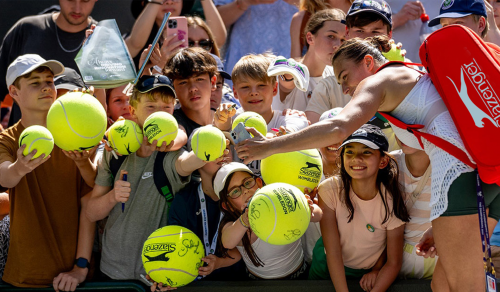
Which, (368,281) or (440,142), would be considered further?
(368,281)

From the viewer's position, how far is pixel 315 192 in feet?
12.1

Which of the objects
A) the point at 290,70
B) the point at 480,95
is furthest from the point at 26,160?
the point at 480,95

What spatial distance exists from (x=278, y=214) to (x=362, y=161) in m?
0.80

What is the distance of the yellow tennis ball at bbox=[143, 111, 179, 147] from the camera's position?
11.6ft

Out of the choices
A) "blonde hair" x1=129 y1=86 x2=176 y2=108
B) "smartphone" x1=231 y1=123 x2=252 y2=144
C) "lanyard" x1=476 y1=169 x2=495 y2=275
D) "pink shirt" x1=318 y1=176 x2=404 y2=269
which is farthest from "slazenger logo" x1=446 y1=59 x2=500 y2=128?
"blonde hair" x1=129 y1=86 x2=176 y2=108

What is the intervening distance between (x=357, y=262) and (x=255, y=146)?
134cm

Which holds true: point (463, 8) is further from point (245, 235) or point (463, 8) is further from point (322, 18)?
point (245, 235)

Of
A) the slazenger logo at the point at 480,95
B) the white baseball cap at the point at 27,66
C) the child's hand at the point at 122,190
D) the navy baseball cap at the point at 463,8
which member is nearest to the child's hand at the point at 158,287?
the child's hand at the point at 122,190

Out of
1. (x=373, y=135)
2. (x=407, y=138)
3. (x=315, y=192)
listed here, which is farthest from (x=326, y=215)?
(x=407, y=138)

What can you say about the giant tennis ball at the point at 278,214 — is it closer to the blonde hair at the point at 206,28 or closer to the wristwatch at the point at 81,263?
the wristwatch at the point at 81,263

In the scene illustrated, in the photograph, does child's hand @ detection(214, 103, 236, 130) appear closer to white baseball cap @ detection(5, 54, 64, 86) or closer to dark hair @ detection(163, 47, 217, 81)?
dark hair @ detection(163, 47, 217, 81)

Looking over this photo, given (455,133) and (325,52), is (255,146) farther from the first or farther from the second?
(325,52)

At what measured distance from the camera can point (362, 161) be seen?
3594 mm

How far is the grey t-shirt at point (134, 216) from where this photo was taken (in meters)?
3.87
